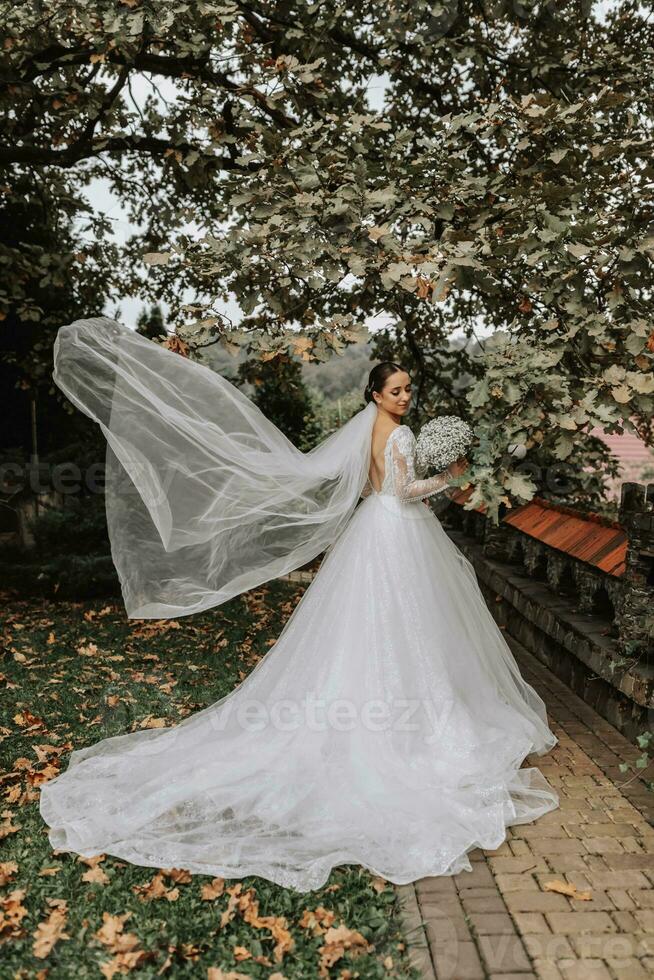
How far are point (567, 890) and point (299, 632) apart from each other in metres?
1.89

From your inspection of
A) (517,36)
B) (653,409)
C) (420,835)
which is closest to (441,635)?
(420,835)

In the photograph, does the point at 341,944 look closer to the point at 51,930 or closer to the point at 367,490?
the point at 51,930

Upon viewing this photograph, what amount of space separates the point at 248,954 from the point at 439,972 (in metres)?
0.68

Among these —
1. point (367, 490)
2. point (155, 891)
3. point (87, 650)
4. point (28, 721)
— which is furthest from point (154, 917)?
point (87, 650)

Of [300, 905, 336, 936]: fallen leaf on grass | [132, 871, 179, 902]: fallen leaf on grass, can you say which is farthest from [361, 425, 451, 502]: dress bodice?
[132, 871, 179, 902]: fallen leaf on grass

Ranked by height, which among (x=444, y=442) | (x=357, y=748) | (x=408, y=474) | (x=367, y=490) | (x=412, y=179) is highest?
(x=412, y=179)

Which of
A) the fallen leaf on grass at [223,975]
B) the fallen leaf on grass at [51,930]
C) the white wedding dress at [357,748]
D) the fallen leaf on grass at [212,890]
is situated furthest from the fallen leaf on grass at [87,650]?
the fallen leaf on grass at [223,975]

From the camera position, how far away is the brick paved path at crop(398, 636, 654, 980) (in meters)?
2.72

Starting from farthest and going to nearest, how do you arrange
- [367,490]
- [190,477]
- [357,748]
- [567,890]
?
1. [367,490]
2. [190,477]
3. [357,748]
4. [567,890]

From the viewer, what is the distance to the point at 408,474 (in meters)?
4.46

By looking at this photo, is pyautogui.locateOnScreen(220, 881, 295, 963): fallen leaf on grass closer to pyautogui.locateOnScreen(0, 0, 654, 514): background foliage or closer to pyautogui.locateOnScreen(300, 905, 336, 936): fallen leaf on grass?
pyautogui.locateOnScreen(300, 905, 336, 936): fallen leaf on grass

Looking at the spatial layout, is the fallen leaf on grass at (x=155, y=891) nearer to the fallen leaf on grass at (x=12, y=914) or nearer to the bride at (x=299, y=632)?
the bride at (x=299, y=632)

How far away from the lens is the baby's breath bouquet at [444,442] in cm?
422

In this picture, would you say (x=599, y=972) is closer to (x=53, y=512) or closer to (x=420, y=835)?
(x=420, y=835)
